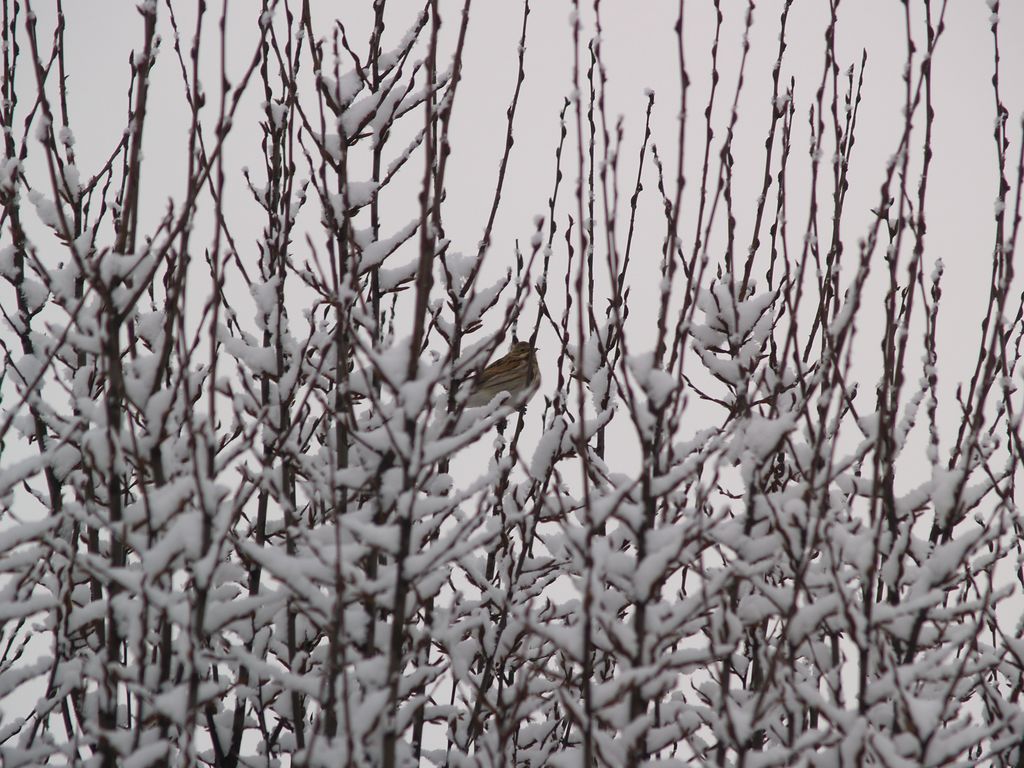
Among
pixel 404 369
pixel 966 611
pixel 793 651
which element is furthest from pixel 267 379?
pixel 966 611

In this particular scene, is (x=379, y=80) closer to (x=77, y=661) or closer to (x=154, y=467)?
(x=154, y=467)

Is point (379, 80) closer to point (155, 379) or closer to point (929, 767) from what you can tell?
point (155, 379)

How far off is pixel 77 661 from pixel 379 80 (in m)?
2.32

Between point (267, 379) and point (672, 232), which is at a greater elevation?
point (267, 379)

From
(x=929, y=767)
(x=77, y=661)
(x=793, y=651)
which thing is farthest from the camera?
(x=77, y=661)

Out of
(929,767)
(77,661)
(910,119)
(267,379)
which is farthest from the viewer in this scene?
(267,379)

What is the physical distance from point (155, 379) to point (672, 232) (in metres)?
1.35

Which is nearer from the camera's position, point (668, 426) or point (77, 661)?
point (668, 426)

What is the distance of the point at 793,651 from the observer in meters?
2.59

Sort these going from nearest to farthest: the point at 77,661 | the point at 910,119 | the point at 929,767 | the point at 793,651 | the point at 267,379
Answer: the point at 929,767 < the point at 793,651 < the point at 910,119 < the point at 77,661 < the point at 267,379

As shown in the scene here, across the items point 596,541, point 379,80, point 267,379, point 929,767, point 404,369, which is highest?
point 379,80

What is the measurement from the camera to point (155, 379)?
104 inches

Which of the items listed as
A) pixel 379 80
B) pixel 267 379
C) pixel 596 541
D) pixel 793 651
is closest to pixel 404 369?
pixel 596 541

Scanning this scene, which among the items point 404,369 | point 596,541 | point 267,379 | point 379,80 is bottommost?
point 596,541
